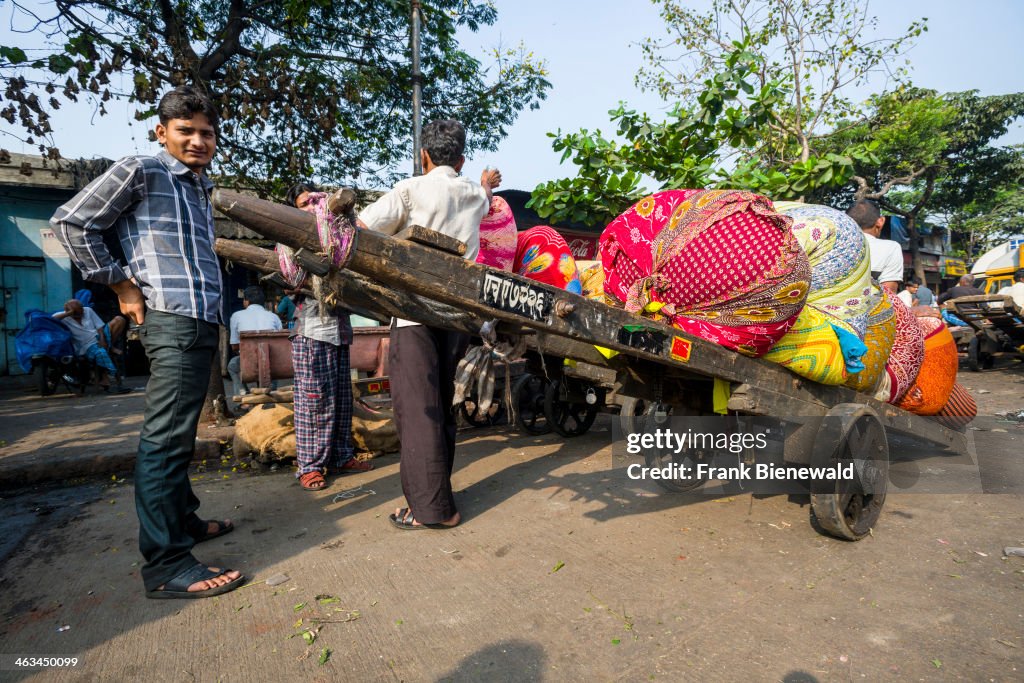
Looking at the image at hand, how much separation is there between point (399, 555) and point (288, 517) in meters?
0.91

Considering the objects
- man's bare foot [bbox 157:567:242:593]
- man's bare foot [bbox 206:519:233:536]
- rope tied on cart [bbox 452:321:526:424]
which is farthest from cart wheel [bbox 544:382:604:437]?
man's bare foot [bbox 157:567:242:593]

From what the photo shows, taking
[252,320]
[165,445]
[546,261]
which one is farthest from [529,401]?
[165,445]

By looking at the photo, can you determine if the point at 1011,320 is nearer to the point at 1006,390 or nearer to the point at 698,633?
the point at 1006,390

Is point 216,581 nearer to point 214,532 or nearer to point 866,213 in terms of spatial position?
point 214,532

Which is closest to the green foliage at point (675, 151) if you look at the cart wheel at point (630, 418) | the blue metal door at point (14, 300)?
the cart wheel at point (630, 418)

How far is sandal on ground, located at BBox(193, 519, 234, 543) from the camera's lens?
2.86m

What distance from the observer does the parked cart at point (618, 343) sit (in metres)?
1.74

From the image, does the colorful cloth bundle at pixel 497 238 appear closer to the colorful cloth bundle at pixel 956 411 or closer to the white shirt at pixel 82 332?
the colorful cloth bundle at pixel 956 411

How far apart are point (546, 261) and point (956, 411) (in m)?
2.90

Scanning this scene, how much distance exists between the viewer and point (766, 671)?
183 cm

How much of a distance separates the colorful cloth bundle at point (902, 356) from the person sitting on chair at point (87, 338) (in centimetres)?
987

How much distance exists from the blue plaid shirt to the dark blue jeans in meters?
0.10

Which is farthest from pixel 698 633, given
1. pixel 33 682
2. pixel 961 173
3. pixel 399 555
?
pixel 961 173

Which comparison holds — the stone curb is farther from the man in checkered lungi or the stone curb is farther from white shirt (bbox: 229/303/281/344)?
white shirt (bbox: 229/303/281/344)
